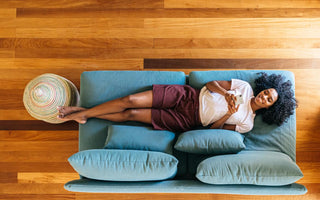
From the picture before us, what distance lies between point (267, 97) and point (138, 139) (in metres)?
1.00

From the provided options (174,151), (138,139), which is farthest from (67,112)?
(174,151)

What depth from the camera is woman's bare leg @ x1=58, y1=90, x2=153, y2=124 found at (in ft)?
6.43

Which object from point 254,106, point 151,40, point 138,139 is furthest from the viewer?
point 151,40

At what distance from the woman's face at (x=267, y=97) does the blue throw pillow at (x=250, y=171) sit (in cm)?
45

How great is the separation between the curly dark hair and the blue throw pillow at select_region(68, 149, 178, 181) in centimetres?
88

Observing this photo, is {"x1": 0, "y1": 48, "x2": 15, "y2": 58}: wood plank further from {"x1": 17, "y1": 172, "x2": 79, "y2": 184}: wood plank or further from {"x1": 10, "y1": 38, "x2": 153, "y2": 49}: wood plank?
{"x1": 17, "y1": 172, "x2": 79, "y2": 184}: wood plank

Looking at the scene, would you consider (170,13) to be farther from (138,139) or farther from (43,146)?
(43,146)

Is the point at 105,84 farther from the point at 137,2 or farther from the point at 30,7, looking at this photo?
the point at 30,7

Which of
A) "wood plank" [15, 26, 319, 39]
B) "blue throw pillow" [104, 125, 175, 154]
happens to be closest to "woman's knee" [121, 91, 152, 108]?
"blue throw pillow" [104, 125, 175, 154]

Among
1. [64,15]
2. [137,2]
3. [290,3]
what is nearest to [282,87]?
[290,3]

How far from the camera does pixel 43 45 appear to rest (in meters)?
2.56

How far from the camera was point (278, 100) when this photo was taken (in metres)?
1.91

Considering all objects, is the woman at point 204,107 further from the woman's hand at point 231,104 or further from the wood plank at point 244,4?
the wood plank at point 244,4

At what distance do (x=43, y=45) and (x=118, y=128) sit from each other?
136 cm
